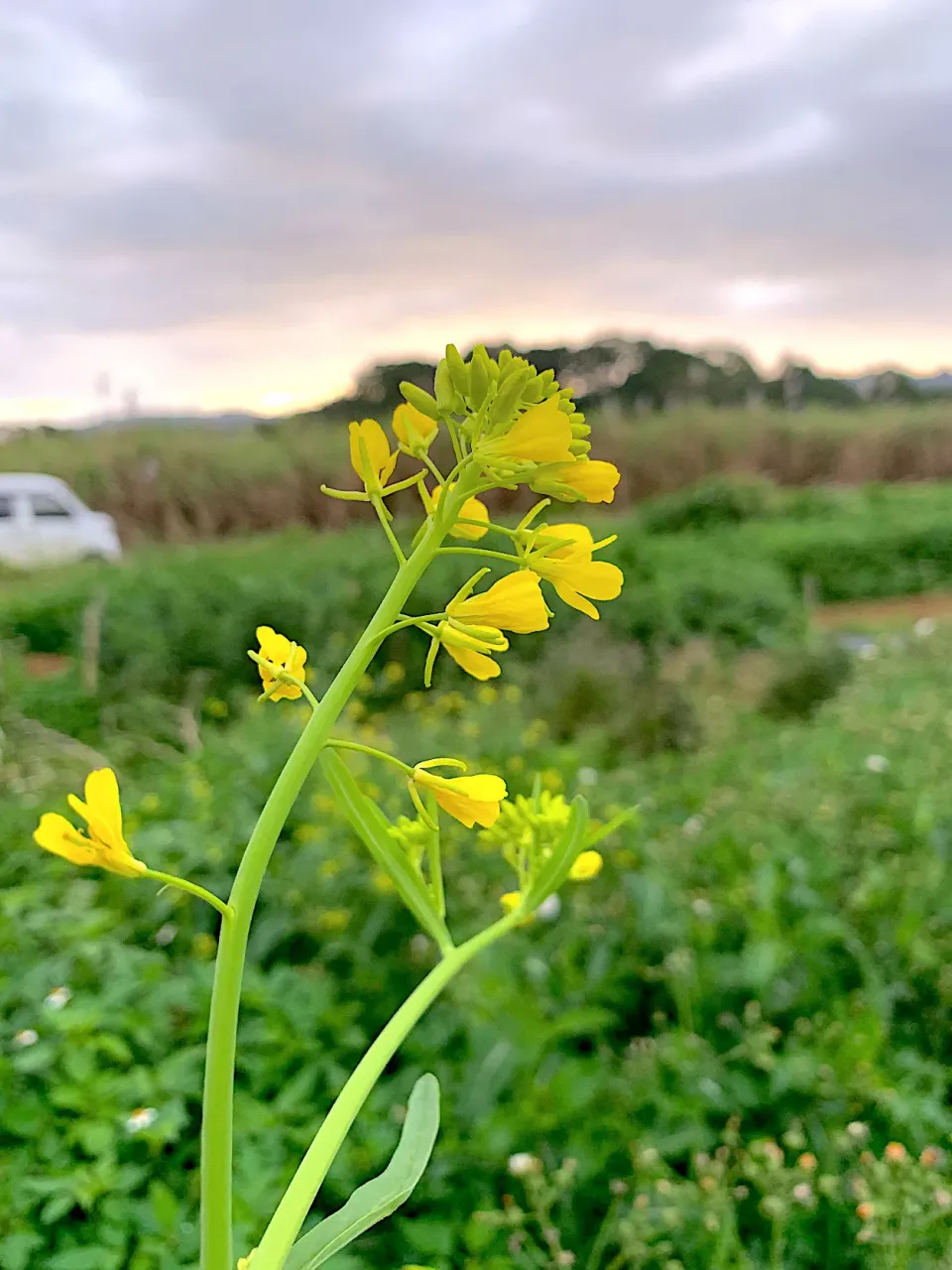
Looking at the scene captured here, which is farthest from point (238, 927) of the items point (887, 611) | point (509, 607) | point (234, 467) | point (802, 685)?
point (234, 467)

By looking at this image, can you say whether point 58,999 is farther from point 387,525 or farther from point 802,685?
point 802,685

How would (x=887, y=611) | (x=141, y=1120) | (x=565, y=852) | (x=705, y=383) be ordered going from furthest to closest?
(x=705, y=383) → (x=887, y=611) → (x=141, y=1120) → (x=565, y=852)

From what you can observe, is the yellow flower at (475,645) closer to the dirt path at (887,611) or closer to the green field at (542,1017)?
the green field at (542,1017)

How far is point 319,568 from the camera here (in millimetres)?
3324

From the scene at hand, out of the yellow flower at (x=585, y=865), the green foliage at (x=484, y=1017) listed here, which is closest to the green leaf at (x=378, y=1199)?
the yellow flower at (x=585, y=865)

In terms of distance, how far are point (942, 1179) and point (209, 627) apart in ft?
8.39

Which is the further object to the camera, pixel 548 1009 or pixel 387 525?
pixel 548 1009

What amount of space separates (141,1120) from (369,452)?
62 cm

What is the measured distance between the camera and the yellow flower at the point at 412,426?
293mm

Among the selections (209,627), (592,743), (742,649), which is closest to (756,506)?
(742,649)

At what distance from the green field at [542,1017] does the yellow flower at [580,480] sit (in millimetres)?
578

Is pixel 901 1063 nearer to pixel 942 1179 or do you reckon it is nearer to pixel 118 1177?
pixel 942 1179

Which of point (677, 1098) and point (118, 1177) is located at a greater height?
point (118, 1177)

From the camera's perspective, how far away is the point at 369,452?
30cm
